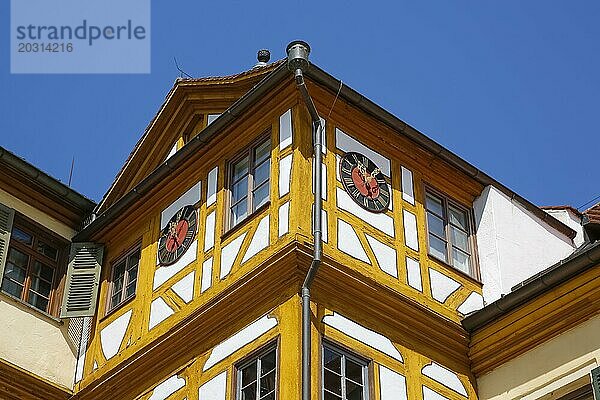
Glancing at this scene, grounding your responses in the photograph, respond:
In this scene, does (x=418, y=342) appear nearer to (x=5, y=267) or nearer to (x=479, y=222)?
(x=479, y=222)

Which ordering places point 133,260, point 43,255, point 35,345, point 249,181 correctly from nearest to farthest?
point 249,181, point 35,345, point 133,260, point 43,255

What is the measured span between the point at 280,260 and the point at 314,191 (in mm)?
1088

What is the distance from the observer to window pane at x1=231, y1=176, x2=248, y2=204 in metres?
14.1

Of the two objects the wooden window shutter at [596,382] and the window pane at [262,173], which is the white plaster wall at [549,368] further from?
the window pane at [262,173]

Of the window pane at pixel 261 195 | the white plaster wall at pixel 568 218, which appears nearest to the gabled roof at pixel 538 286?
the window pane at pixel 261 195

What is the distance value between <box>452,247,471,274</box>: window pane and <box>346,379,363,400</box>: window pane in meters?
3.03

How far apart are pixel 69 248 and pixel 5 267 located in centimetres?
123

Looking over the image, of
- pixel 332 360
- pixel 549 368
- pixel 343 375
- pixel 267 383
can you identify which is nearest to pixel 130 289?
pixel 267 383

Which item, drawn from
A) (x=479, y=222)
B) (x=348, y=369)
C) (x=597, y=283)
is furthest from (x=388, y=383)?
(x=479, y=222)

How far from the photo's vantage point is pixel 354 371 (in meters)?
12.4

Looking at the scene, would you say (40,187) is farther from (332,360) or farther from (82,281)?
(332,360)

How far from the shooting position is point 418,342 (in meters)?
13.3

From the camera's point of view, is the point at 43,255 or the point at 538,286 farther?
the point at 43,255

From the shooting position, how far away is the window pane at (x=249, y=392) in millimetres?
12152
